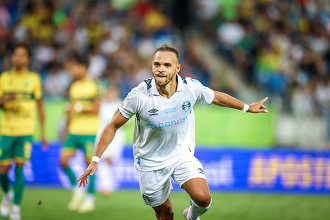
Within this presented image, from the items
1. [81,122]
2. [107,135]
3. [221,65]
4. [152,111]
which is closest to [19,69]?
[81,122]

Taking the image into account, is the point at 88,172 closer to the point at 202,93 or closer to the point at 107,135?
the point at 107,135

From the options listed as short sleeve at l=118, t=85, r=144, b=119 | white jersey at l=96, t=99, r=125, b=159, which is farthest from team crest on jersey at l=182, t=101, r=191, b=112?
white jersey at l=96, t=99, r=125, b=159

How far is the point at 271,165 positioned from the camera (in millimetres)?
11570

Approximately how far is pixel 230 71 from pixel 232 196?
6918 mm

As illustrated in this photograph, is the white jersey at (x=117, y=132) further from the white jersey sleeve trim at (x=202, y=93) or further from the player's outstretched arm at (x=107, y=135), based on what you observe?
the player's outstretched arm at (x=107, y=135)

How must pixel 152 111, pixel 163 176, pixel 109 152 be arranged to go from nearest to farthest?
1. pixel 152 111
2. pixel 163 176
3. pixel 109 152

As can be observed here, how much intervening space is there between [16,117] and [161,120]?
336 cm

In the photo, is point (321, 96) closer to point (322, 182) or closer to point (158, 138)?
point (322, 182)

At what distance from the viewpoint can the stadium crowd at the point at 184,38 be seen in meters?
15.2

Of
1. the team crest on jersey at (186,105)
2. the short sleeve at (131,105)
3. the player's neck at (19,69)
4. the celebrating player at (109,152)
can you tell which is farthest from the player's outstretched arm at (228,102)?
the celebrating player at (109,152)

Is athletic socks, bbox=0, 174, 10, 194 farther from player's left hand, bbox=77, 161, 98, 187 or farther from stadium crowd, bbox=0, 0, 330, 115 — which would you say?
stadium crowd, bbox=0, 0, 330, 115

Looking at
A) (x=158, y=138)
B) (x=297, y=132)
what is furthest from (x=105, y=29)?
(x=158, y=138)

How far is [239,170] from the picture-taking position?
38.3 feet

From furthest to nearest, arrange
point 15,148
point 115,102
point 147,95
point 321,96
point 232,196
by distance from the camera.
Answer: point 321,96 < point 115,102 < point 232,196 < point 15,148 < point 147,95
